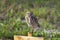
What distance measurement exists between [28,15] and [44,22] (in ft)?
9.51

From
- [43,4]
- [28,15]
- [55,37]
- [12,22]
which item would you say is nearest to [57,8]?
[43,4]

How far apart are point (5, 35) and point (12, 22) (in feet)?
3.64

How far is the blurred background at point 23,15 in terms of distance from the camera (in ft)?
21.0

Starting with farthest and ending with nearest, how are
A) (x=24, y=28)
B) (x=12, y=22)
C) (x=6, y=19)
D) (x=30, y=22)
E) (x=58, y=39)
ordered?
(x=6, y=19), (x=12, y=22), (x=24, y=28), (x=58, y=39), (x=30, y=22)

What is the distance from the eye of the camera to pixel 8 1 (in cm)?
961

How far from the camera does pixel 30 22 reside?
4562mm

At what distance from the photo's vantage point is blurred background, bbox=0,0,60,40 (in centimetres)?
639

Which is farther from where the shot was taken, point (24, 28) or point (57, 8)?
point (57, 8)

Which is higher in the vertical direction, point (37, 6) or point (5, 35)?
point (37, 6)

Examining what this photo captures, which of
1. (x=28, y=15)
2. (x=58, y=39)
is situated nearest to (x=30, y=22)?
(x=28, y=15)

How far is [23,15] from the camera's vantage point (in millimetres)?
8258

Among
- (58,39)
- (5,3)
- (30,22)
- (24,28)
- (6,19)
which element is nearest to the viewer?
(30,22)

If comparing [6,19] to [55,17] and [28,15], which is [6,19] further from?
[28,15]

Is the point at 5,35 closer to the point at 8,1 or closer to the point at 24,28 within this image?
the point at 24,28
